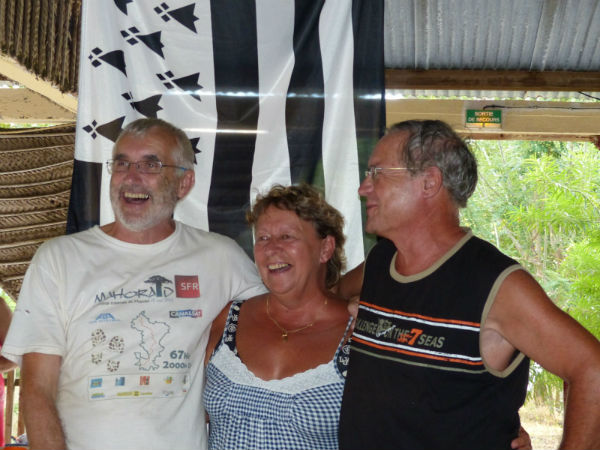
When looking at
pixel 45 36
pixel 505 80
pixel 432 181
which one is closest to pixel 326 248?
pixel 432 181

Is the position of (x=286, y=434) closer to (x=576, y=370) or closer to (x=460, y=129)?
(x=576, y=370)

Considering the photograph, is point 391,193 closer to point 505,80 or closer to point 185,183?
point 185,183

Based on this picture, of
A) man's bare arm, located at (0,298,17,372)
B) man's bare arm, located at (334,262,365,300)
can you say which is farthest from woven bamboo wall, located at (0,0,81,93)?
man's bare arm, located at (334,262,365,300)

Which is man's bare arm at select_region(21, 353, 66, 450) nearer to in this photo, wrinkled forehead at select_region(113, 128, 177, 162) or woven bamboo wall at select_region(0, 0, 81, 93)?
wrinkled forehead at select_region(113, 128, 177, 162)

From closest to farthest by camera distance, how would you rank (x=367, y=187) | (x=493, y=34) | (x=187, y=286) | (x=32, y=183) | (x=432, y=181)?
1. (x=432, y=181)
2. (x=367, y=187)
3. (x=187, y=286)
4. (x=32, y=183)
5. (x=493, y=34)

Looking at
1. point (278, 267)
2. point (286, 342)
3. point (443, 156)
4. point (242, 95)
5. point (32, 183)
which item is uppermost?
point (242, 95)

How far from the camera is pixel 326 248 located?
264 centimetres

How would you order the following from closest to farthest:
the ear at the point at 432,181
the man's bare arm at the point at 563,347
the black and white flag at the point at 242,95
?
the man's bare arm at the point at 563,347
the ear at the point at 432,181
the black and white flag at the point at 242,95

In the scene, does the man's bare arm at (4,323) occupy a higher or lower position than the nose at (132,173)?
lower

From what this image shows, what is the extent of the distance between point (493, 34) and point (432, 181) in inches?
88.3

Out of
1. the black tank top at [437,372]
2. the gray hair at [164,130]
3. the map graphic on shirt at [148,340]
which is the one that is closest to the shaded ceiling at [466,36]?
the gray hair at [164,130]

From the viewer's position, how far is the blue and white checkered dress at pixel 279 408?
227cm

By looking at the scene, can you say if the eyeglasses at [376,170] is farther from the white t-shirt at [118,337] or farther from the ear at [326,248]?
the white t-shirt at [118,337]

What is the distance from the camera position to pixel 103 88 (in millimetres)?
2947
